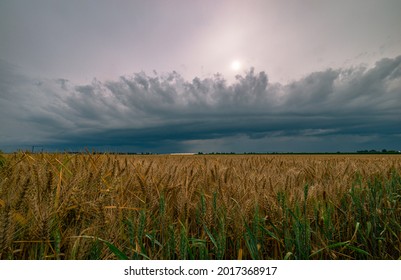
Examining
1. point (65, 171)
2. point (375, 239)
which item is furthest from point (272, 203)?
point (65, 171)

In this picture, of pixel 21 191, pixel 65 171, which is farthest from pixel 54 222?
pixel 65 171

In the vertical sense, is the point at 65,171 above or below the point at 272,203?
above

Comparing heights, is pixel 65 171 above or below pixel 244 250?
above

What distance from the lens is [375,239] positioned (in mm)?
1492

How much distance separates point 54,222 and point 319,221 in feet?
5.12

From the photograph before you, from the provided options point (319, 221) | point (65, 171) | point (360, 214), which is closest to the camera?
point (319, 221)

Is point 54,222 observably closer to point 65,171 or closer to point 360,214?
point 65,171
